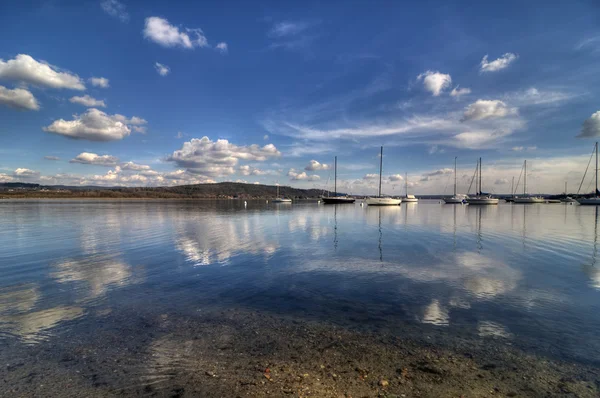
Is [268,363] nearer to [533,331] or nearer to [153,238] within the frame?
[533,331]

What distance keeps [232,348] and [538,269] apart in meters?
15.8

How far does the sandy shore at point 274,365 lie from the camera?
18.1 feet

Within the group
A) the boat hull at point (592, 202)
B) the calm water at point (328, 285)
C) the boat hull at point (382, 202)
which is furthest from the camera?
the boat hull at point (592, 202)

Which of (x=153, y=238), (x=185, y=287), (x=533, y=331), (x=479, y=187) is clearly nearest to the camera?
(x=533, y=331)

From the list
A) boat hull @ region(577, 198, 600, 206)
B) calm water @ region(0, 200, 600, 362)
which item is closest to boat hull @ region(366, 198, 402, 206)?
boat hull @ region(577, 198, 600, 206)

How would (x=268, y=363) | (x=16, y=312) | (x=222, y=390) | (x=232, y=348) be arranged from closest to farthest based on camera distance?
(x=222, y=390) → (x=268, y=363) → (x=232, y=348) → (x=16, y=312)

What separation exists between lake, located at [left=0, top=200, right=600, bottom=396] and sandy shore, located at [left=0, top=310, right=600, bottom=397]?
34 millimetres

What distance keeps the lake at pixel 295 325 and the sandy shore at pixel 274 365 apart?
0.11 feet

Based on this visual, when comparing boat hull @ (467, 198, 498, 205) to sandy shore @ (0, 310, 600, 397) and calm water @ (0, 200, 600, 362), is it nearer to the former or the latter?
calm water @ (0, 200, 600, 362)

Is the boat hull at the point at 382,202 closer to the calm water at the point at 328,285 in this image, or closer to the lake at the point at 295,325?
the calm water at the point at 328,285

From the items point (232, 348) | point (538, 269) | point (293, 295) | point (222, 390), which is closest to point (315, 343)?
point (232, 348)

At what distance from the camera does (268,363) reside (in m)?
6.42

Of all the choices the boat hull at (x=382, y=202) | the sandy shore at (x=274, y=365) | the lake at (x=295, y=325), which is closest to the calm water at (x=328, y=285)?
the lake at (x=295, y=325)

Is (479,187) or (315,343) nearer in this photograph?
(315,343)
